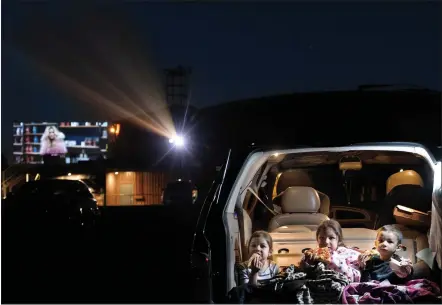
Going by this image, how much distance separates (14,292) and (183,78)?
35.1m

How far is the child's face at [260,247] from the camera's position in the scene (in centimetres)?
525

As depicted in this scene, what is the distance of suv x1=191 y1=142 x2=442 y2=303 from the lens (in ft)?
16.1

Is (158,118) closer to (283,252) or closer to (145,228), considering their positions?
(145,228)

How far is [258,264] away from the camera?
17.0 feet

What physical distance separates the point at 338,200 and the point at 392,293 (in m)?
3.94

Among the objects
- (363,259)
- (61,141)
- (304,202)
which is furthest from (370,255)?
(61,141)

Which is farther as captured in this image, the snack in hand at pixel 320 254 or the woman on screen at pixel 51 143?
the woman on screen at pixel 51 143

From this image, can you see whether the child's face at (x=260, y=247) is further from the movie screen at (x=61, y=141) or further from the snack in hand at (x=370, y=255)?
A: the movie screen at (x=61, y=141)

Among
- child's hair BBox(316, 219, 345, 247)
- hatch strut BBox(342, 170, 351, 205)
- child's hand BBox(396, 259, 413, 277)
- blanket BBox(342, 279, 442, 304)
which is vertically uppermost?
hatch strut BBox(342, 170, 351, 205)

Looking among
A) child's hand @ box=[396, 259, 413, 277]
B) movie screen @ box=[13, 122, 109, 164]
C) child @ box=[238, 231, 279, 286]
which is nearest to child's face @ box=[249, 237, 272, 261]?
child @ box=[238, 231, 279, 286]

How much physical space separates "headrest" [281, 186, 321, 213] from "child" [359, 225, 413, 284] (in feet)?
3.24

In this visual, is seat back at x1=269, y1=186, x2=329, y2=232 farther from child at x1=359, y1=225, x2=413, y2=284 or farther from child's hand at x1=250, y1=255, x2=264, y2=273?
child's hand at x1=250, y1=255, x2=264, y2=273

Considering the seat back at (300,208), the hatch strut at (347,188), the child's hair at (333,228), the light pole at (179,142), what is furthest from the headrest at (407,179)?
the light pole at (179,142)

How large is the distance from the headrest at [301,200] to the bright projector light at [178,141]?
32.5 m
